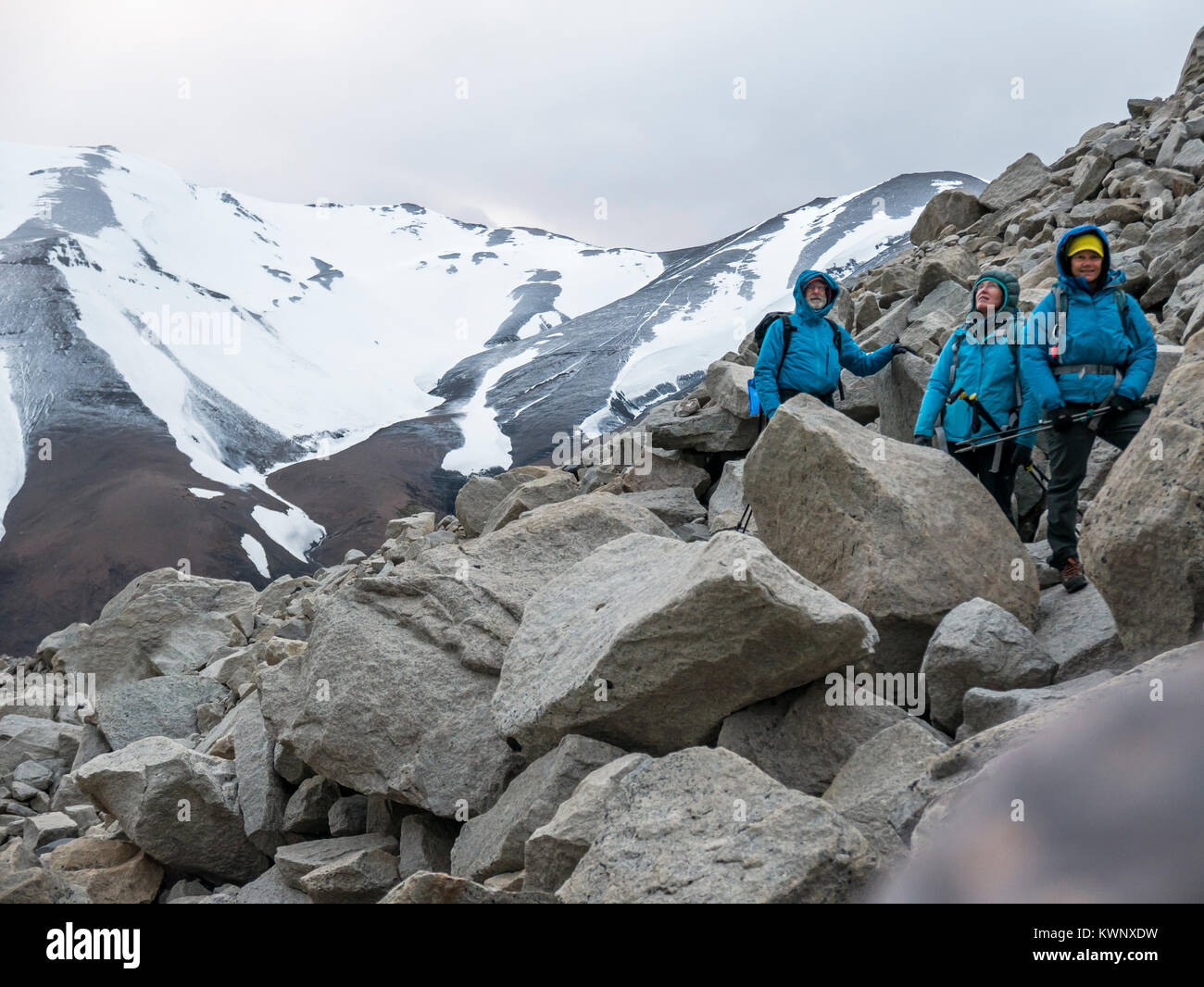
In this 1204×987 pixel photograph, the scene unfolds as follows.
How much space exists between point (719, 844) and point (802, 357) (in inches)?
227

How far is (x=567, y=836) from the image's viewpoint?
3881mm

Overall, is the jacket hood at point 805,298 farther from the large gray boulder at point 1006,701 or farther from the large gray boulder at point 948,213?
the large gray boulder at point 948,213

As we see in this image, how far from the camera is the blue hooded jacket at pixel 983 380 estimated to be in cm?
686

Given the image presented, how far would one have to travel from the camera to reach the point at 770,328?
8336mm

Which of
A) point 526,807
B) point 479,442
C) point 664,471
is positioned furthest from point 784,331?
point 479,442

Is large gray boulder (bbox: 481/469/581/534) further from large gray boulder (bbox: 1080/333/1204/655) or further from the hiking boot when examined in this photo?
large gray boulder (bbox: 1080/333/1204/655)

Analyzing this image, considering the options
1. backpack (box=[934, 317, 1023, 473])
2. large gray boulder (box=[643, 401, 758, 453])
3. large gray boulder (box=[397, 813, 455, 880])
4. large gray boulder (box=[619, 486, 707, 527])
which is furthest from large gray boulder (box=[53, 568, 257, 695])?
backpack (box=[934, 317, 1023, 473])

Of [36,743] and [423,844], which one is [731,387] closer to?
[423,844]

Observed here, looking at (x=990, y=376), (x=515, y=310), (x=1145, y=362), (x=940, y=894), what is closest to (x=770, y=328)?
(x=990, y=376)

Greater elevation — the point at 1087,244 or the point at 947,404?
the point at 1087,244

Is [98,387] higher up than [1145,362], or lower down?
higher up

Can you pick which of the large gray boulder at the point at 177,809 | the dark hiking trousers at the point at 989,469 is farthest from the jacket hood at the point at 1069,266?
the large gray boulder at the point at 177,809

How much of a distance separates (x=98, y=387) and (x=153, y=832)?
115 ft
